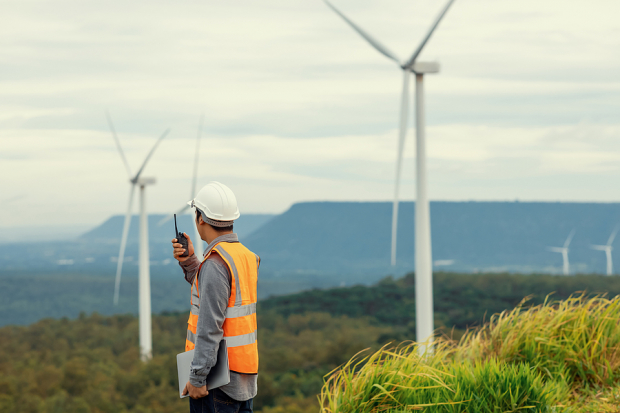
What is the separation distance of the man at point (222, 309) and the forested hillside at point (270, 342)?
34.8 m

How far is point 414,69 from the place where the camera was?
915 inches

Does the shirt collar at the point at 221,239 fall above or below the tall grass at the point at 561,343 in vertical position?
above

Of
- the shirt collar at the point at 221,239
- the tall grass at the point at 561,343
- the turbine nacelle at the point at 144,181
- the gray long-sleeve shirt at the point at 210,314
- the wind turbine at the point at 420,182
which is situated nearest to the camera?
the gray long-sleeve shirt at the point at 210,314

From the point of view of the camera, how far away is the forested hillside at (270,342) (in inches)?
2719

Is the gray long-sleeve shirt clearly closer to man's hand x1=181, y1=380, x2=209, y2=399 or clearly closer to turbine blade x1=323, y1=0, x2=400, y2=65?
man's hand x1=181, y1=380, x2=209, y2=399

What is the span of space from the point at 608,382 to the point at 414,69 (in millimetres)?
15556

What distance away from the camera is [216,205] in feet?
20.3

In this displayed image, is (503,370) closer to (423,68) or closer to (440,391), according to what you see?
(440,391)

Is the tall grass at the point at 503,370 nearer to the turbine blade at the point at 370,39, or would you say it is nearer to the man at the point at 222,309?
the man at the point at 222,309

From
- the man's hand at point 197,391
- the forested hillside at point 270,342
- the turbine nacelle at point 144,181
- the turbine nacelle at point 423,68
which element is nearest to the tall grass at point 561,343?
the man's hand at point 197,391

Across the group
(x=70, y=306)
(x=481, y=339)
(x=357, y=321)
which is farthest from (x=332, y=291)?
(x=481, y=339)

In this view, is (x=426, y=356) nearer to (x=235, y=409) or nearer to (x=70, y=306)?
(x=235, y=409)

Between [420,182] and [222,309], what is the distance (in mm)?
16874

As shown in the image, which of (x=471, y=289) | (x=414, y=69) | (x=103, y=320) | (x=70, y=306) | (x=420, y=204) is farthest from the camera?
(x=70, y=306)
